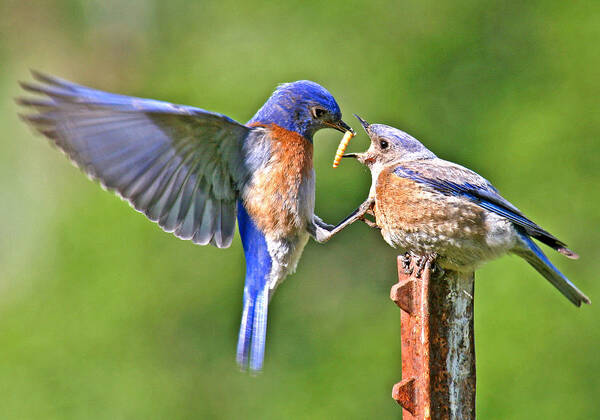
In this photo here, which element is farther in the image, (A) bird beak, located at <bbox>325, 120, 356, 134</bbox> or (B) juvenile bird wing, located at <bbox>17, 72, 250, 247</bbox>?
(A) bird beak, located at <bbox>325, 120, 356, 134</bbox>

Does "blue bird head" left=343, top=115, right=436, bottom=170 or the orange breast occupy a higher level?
"blue bird head" left=343, top=115, right=436, bottom=170

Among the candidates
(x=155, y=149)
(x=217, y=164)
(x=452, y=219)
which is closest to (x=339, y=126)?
(x=217, y=164)

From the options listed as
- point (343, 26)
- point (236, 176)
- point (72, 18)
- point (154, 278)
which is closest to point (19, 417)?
point (154, 278)

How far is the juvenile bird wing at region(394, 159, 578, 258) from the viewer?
385cm

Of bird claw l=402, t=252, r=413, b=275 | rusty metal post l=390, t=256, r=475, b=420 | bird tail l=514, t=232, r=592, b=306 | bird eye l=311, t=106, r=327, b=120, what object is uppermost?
bird eye l=311, t=106, r=327, b=120

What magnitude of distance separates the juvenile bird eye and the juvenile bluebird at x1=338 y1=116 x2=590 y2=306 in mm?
415

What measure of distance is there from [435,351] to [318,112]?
1.56 metres

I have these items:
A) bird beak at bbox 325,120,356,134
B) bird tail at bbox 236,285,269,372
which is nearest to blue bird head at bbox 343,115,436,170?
bird beak at bbox 325,120,356,134

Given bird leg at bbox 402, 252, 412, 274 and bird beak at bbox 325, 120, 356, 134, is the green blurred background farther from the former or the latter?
bird leg at bbox 402, 252, 412, 274

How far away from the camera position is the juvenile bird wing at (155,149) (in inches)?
133

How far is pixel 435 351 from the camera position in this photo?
3.01 meters

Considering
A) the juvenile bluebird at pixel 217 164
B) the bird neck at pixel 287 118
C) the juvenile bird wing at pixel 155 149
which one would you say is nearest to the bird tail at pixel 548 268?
the juvenile bluebird at pixel 217 164

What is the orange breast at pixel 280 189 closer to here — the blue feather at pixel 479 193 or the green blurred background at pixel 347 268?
the blue feather at pixel 479 193

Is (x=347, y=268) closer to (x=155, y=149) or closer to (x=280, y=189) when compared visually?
(x=280, y=189)
